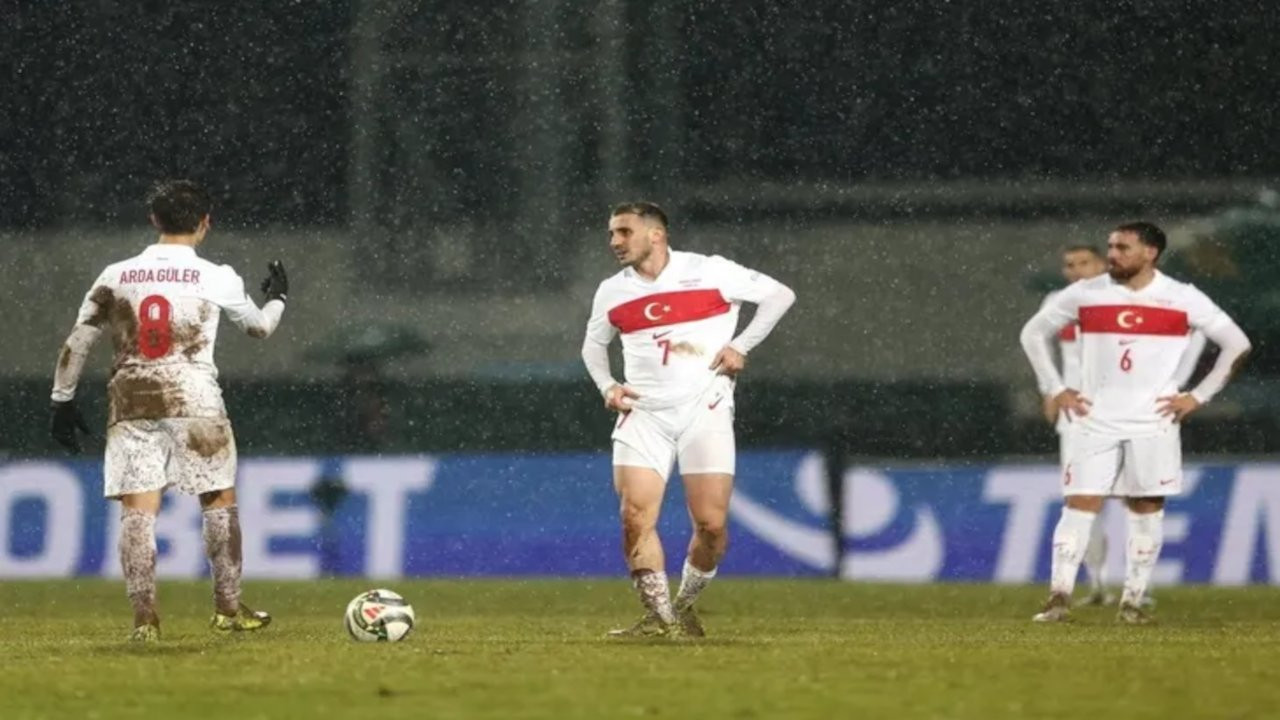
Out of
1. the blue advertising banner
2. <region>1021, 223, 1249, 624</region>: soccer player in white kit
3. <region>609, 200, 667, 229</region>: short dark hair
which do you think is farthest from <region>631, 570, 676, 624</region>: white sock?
the blue advertising banner

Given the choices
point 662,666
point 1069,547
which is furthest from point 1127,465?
point 662,666

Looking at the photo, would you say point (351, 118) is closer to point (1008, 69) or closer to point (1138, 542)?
point (1008, 69)

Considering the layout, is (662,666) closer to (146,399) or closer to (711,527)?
(711,527)

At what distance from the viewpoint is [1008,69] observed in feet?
72.2

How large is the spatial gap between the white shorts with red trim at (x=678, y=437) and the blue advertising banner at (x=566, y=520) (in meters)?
5.84

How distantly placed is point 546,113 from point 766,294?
10.6m

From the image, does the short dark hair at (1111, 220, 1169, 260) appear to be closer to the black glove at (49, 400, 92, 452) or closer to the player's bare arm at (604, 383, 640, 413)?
the player's bare arm at (604, 383, 640, 413)

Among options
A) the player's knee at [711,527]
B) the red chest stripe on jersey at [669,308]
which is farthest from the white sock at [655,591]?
the red chest stripe on jersey at [669,308]

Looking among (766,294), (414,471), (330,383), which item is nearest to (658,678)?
(766,294)

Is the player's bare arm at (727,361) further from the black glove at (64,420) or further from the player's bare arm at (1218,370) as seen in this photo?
the player's bare arm at (1218,370)

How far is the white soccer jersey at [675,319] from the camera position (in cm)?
1080

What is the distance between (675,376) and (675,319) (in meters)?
0.23

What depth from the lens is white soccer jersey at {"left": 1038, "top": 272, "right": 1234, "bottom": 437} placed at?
1271 centimetres

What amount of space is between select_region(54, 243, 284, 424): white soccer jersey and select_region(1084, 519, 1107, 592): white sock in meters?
5.65
